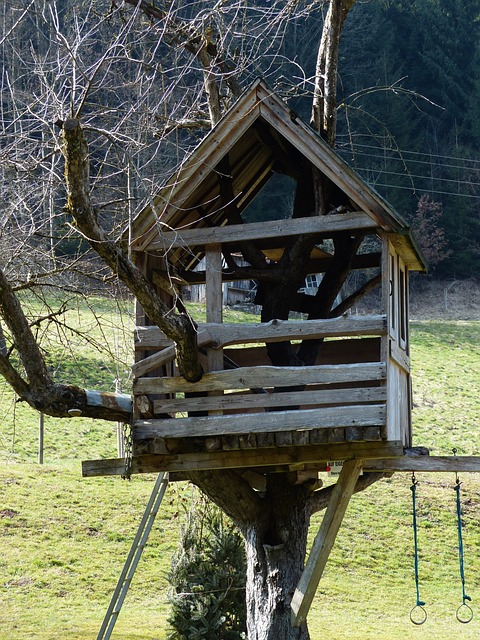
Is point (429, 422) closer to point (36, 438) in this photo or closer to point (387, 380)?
point (36, 438)

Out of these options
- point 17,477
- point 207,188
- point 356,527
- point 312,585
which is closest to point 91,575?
point 17,477

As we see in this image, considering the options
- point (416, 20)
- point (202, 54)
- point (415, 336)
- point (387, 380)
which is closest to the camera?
point (387, 380)

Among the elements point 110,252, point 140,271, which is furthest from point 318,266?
point 110,252

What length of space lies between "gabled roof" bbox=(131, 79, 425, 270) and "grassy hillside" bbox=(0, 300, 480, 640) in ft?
16.5

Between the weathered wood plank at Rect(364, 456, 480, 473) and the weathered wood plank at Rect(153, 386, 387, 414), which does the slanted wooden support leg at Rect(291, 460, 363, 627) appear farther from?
the weathered wood plank at Rect(153, 386, 387, 414)

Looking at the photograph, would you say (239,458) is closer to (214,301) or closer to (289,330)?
(289,330)

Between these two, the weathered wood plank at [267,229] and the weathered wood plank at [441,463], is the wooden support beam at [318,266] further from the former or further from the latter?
the weathered wood plank at [441,463]

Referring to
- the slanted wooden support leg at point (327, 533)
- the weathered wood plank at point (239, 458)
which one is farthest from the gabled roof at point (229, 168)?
the slanted wooden support leg at point (327, 533)

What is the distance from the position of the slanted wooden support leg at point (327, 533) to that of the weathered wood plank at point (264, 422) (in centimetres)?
99

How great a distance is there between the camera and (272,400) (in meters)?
9.77

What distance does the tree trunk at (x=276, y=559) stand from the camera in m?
11.4

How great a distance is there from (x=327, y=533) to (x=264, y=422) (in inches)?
64.1

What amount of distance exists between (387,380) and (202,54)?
603cm

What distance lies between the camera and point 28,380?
379 inches
